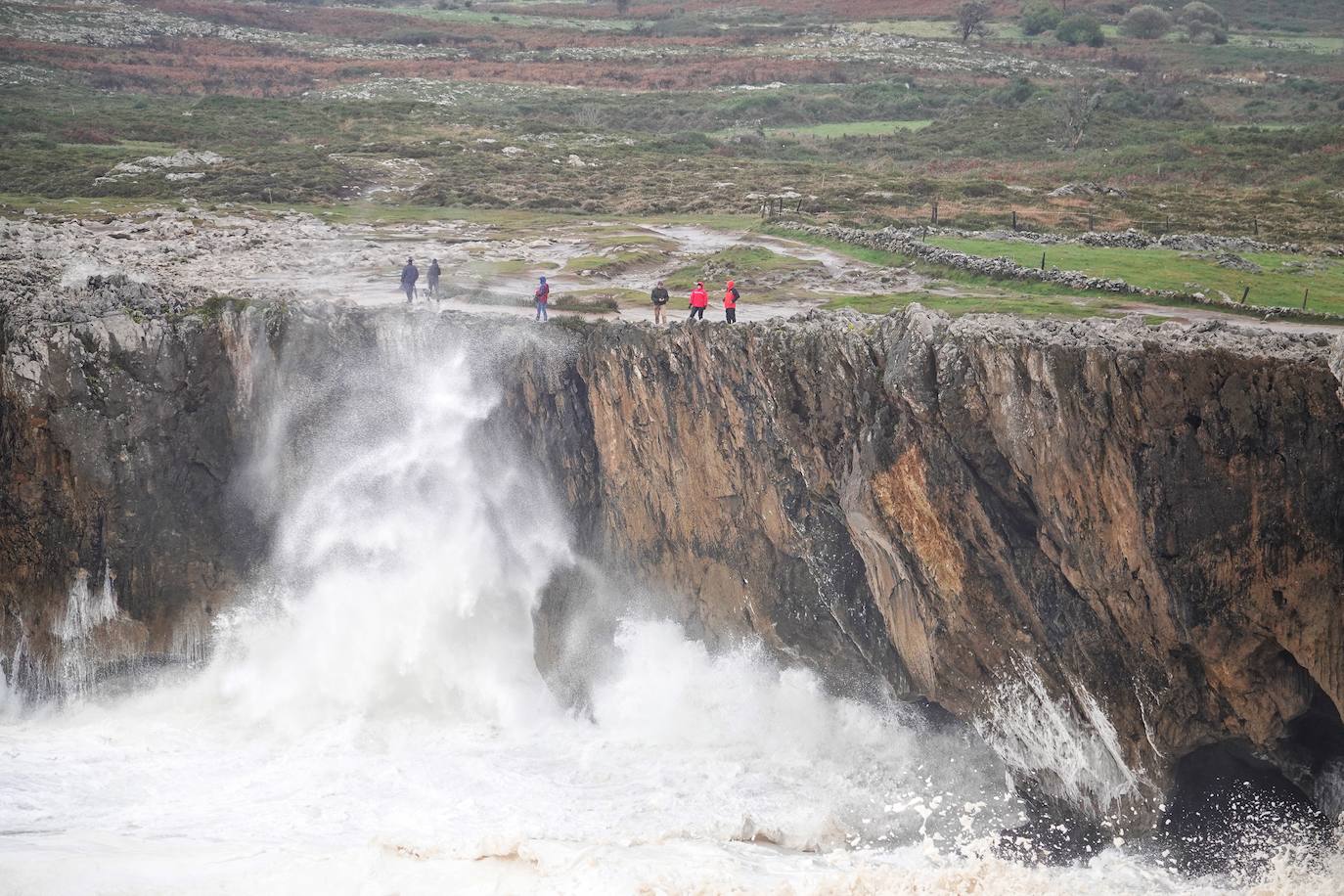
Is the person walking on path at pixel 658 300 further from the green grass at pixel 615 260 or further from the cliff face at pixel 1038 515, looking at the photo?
the green grass at pixel 615 260

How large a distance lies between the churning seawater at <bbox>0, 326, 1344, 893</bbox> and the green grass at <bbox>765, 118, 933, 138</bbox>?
6098 cm

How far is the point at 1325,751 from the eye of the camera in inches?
770

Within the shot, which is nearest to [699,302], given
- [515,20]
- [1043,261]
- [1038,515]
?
[1043,261]

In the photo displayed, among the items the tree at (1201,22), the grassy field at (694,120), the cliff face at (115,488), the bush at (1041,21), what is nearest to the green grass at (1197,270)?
the grassy field at (694,120)

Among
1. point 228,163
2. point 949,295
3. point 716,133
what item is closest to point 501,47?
point 716,133

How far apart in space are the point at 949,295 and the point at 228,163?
1672 inches

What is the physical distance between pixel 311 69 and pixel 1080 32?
249 ft

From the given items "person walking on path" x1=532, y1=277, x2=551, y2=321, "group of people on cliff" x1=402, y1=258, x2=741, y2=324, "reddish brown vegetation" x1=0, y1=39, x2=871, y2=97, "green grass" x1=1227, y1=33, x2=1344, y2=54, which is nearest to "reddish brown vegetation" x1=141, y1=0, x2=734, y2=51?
"reddish brown vegetation" x1=0, y1=39, x2=871, y2=97

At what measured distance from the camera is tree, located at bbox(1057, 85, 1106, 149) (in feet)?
252

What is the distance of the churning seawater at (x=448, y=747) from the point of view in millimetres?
21469

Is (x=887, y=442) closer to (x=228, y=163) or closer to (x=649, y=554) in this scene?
(x=649, y=554)

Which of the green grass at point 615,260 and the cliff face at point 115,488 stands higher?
the green grass at point 615,260

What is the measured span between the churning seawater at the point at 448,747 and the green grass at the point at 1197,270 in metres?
13.0

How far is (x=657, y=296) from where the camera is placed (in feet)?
93.8
